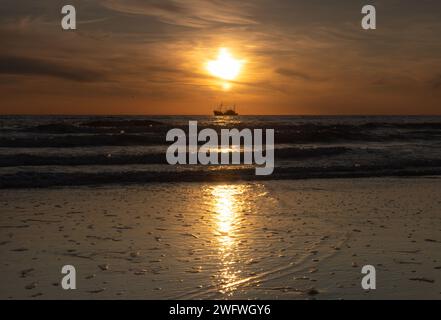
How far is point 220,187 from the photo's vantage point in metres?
15.1

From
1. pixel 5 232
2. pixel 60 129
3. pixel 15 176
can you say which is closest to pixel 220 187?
pixel 15 176

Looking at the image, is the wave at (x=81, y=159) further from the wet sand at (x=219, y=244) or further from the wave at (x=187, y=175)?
the wet sand at (x=219, y=244)

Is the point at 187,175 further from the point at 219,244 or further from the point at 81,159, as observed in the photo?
the point at 219,244

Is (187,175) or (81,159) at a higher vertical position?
(81,159)

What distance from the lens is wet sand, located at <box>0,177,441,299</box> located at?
6051 mm

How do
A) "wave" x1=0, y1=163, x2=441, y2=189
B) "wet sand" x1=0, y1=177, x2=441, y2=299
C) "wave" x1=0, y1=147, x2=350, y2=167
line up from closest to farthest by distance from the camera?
"wet sand" x1=0, y1=177, x2=441, y2=299 → "wave" x1=0, y1=163, x2=441, y2=189 → "wave" x1=0, y1=147, x2=350, y2=167

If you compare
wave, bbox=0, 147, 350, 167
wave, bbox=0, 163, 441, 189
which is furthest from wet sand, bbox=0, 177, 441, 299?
wave, bbox=0, 147, 350, 167

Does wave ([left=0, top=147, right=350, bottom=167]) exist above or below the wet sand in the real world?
above

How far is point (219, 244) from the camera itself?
26.0ft

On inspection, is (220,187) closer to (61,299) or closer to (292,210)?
(292,210)

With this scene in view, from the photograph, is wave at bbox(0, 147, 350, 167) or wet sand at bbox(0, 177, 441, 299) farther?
wave at bbox(0, 147, 350, 167)

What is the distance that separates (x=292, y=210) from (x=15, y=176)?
29.8 ft

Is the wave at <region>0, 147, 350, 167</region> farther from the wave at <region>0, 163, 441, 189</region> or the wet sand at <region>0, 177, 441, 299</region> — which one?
the wet sand at <region>0, 177, 441, 299</region>

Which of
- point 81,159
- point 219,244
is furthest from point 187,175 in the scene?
point 219,244
